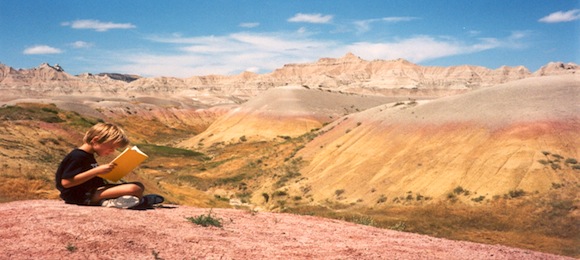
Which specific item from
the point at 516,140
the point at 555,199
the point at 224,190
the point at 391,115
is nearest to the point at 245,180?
the point at 224,190

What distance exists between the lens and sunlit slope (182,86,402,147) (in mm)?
70125

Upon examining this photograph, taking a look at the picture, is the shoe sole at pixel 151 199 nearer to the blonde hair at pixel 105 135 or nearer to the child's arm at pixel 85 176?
the child's arm at pixel 85 176

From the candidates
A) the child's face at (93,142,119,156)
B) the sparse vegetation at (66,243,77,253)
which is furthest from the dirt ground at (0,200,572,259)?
the child's face at (93,142,119,156)

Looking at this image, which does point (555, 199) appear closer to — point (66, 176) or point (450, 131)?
point (450, 131)

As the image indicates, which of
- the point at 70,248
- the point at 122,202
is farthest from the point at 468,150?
the point at 70,248

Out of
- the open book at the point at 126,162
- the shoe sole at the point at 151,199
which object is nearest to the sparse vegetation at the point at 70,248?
the open book at the point at 126,162

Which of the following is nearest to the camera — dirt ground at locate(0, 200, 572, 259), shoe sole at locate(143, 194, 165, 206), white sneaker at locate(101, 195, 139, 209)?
dirt ground at locate(0, 200, 572, 259)

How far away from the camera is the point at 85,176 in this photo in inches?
304

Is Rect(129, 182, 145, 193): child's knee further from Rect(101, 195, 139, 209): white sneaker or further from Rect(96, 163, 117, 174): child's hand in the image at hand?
Rect(96, 163, 117, 174): child's hand

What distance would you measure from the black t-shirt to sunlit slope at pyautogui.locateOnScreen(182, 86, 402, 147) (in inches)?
2311

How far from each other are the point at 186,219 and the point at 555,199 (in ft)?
61.9

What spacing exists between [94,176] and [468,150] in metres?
24.2

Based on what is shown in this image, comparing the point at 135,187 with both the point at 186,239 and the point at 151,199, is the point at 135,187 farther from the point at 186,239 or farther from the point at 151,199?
the point at 186,239

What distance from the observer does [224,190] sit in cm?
3784
